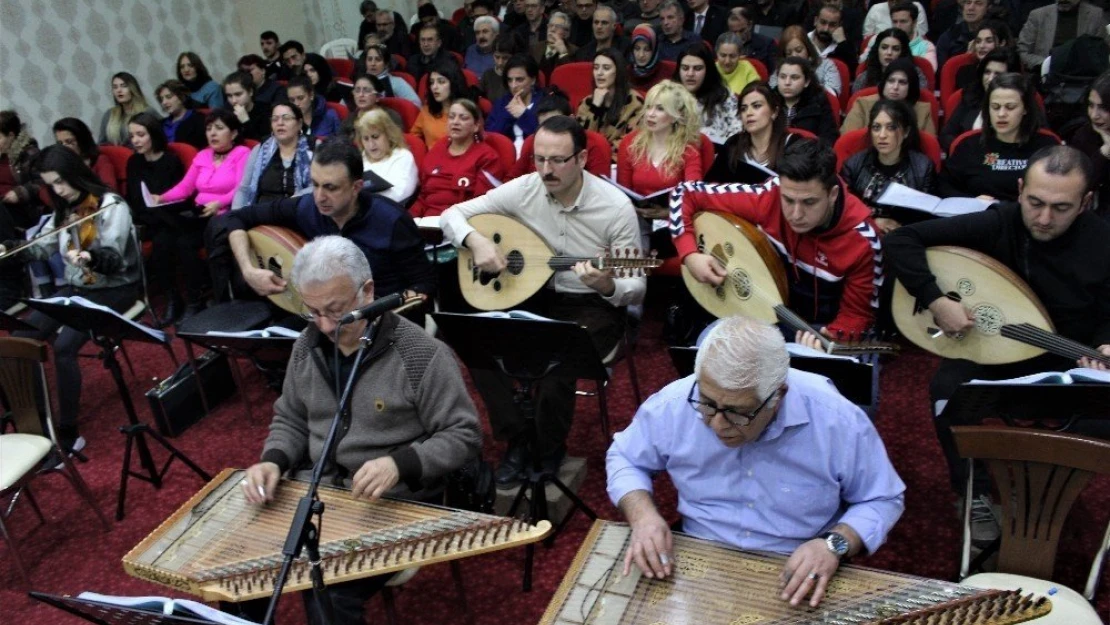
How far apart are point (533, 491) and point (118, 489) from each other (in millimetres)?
1982

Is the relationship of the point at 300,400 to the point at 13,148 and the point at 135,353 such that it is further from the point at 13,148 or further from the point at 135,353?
the point at 13,148

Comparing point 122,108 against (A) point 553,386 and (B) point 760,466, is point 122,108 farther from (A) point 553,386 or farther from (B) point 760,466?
(B) point 760,466

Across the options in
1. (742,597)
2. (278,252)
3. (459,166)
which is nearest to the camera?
(742,597)

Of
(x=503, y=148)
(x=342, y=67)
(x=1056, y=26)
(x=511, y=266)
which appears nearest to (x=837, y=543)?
(x=511, y=266)

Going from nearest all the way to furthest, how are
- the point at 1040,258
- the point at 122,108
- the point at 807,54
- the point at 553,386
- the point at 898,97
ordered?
1. the point at 1040,258
2. the point at 553,386
3. the point at 898,97
4. the point at 807,54
5. the point at 122,108

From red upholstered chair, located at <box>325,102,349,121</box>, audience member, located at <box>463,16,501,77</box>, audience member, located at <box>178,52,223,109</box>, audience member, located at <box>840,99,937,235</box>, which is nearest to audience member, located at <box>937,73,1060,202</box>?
audience member, located at <box>840,99,937,235</box>

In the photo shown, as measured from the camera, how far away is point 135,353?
532 centimetres

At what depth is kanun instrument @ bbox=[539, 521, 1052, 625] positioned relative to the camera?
69.3 inches

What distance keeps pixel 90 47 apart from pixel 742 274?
22.2 feet

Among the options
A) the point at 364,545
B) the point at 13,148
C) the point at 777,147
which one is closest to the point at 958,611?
the point at 364,545

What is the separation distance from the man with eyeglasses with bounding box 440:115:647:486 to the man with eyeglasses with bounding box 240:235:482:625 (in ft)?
2.69

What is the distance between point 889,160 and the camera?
4383 mm

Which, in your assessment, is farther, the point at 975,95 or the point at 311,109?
the point at 311,109

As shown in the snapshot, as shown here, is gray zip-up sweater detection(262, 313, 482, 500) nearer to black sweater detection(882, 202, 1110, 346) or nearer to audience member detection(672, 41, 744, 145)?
black sweater detection(882, 202, 1110, 346)
